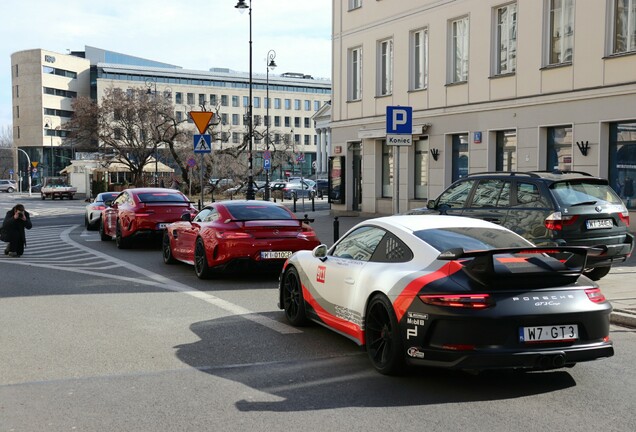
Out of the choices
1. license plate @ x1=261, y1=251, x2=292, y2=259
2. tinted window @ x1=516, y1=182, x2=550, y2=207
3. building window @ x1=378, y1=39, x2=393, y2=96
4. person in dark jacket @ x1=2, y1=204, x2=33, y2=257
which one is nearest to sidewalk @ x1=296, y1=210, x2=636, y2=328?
tinted window @ x1=516, y1=182, x2=550, y2=207

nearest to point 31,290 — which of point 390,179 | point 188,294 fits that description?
point 188,294

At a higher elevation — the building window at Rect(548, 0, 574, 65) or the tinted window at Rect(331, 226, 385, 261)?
the building window at Rect(548, 0, 574, 65)

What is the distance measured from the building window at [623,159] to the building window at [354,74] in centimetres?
1316

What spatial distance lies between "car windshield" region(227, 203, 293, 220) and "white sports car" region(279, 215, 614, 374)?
601 centimetres

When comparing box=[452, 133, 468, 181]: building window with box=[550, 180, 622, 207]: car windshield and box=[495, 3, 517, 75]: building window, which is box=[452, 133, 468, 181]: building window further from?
box=[550, 180, 622, 207]: car windshield

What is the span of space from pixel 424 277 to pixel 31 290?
7.50 metres

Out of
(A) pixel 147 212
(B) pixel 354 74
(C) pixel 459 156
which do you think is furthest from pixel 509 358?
(B) pixel 354 74

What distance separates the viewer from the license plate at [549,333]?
5.69m

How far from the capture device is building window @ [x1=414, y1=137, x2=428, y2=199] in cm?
2730

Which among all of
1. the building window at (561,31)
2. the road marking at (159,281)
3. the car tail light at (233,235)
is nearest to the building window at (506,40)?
the building window at (561,31)

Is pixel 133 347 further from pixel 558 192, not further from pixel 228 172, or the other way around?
pixel 228 172

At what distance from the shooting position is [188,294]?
1099cm

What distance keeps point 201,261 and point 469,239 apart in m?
6.78

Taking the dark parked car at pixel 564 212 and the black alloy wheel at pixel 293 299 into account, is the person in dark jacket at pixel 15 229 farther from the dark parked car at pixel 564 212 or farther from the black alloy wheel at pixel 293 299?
the dark parked car at pixel 564 212
